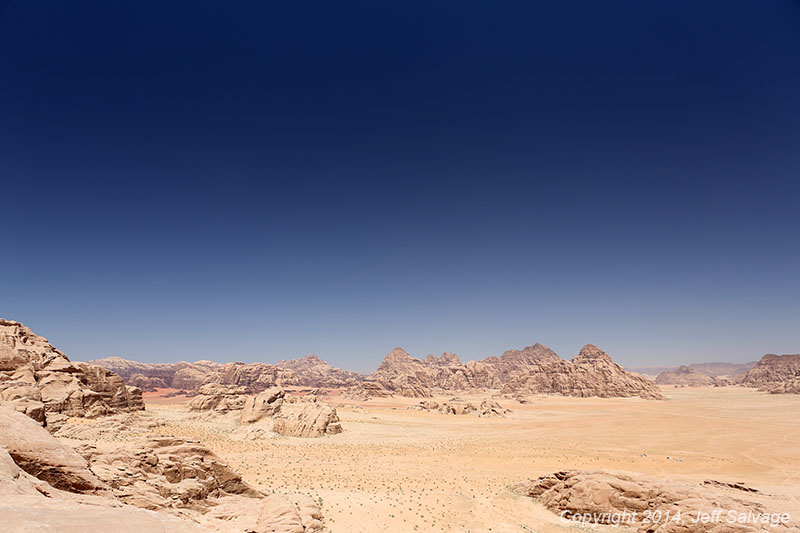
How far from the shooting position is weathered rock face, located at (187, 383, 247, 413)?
55438 mm

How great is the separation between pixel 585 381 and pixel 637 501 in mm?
113954

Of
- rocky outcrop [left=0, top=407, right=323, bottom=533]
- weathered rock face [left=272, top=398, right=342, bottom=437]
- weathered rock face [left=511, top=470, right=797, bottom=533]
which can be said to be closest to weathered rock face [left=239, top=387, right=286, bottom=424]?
weathered rock face [left=272, top=398, right=342, bottom=437]

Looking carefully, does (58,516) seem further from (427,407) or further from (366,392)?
(366,392)


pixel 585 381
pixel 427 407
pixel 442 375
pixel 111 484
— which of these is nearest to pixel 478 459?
pixel 111 484

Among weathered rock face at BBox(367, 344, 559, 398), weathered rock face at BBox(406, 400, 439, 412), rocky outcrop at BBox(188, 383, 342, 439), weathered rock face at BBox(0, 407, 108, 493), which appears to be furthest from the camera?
weathered rock face at BBox(367, 344, 559, 398)

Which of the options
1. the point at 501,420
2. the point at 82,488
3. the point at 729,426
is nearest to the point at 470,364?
the point at 501,420

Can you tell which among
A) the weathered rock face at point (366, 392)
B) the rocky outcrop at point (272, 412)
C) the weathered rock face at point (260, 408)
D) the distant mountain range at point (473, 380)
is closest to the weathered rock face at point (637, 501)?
the rocky outcrop at point (272, 412)

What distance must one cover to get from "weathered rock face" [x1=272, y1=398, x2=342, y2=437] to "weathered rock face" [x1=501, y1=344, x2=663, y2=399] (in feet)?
275

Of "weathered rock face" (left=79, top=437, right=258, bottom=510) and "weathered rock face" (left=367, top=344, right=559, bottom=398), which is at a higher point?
"weathered rock face" (left=79, top=437, right=258, bottom=510)

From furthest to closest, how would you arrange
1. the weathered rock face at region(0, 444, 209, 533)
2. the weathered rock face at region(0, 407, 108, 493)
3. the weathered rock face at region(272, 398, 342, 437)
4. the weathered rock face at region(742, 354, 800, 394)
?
1. the weathered rock face at region(742, 354, 800, 394)
2. the weathered rock face at region(272, 398, 342, 437)
3. the weathered rock face at region(0, 407, 108, 493)
4. the weathered rock face at region(0, 444, 209, 533)

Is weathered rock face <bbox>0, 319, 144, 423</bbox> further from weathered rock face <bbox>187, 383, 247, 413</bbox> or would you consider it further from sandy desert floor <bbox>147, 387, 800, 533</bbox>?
weathered rock face <bbox>187, 383, 247, 413</bbox>

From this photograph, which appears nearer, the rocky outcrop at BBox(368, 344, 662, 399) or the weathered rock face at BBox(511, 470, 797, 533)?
the weathered rock face at BBox(511, 470, 797, 533)

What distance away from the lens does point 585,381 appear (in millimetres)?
115938

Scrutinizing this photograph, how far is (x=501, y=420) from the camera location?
64625 mm
